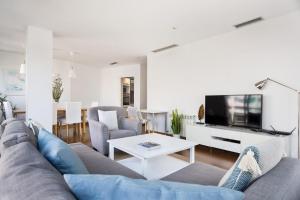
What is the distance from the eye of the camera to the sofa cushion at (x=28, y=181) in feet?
2.00

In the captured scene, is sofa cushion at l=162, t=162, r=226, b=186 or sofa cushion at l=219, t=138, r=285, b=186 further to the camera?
sofa cushion at l=162, t=162, r=226, b=186

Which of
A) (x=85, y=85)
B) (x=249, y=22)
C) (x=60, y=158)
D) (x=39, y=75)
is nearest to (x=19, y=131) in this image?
(x=60, y=158)

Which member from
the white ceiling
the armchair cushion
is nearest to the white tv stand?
the armchair cushion

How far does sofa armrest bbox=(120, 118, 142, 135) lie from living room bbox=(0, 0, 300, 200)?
2 centimetres

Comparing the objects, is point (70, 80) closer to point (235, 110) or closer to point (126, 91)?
point (126, 91)

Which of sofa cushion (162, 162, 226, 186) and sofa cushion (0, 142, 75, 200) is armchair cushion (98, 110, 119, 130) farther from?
sofa cushion (0, 142, 75, 200)

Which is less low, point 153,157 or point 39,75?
point 39,75

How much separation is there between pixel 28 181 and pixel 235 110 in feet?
11.5

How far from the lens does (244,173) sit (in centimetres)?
96

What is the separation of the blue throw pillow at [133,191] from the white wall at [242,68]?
315cm

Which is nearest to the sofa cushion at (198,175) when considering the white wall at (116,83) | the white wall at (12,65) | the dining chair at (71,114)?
the dining chair at (71,114)

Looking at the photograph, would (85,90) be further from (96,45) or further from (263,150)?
(263,150)

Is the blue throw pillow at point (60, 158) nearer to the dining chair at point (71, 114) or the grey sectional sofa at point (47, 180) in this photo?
the grey sectional sofa at point (47, 180)

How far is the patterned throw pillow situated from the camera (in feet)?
3.14
